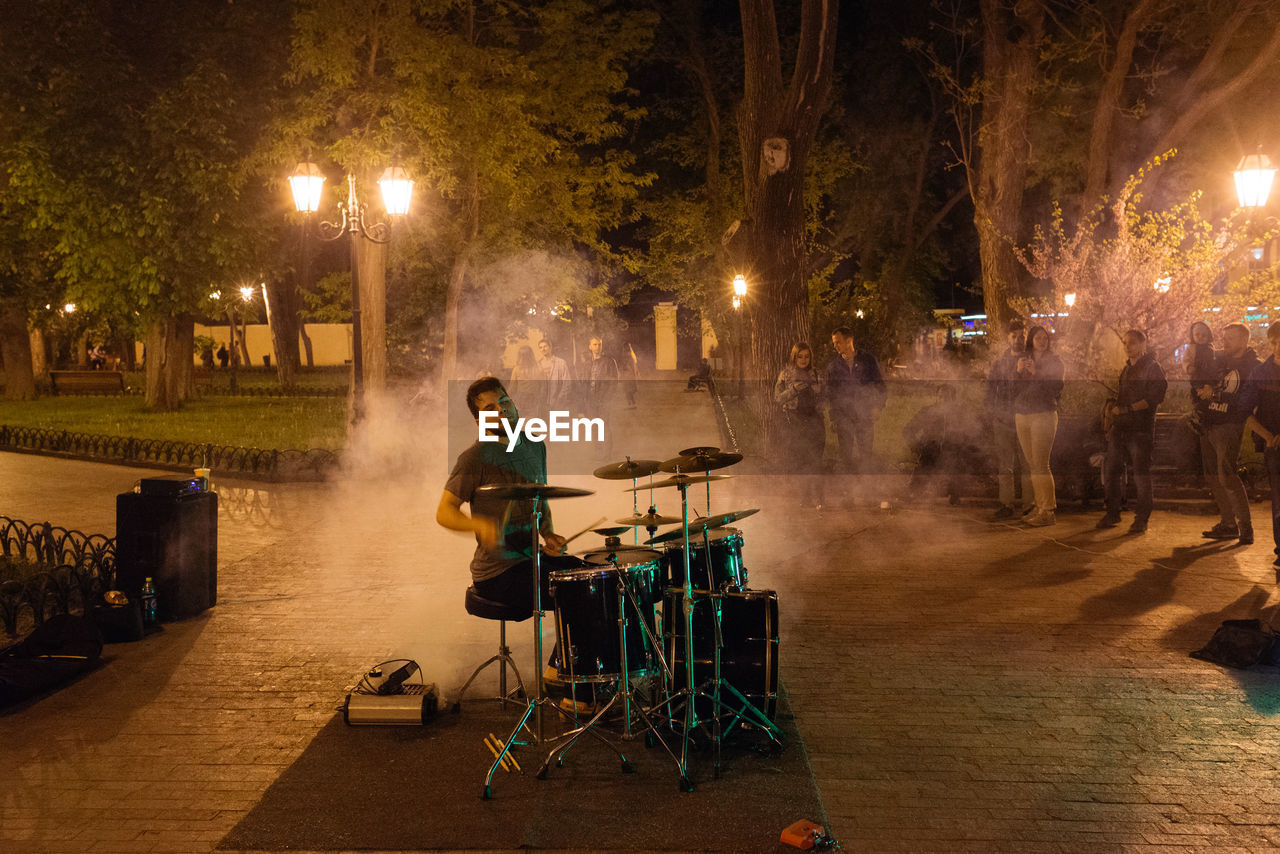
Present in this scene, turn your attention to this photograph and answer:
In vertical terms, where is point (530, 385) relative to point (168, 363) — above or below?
below

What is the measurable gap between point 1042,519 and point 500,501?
7.18 metres

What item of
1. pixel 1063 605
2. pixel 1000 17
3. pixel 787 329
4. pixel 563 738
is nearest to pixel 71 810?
pixel 563 738

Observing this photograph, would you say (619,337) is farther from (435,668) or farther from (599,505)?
(435,668)

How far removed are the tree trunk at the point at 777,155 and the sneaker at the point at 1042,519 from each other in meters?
4.70

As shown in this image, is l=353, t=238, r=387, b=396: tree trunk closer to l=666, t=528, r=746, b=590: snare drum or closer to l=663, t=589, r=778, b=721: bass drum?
l=666, t=528, r=746, b=590: snare drum

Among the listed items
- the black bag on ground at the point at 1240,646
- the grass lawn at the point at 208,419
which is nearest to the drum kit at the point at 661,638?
the black bag on ground at the point at 1240,646

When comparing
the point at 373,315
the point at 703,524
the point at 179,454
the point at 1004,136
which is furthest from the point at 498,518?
the point at 1004,136

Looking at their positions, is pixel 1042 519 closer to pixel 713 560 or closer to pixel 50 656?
pixel 713 560

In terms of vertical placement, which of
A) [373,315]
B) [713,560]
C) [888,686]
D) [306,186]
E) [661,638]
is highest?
[306,186]

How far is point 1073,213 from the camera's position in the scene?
34.0 m

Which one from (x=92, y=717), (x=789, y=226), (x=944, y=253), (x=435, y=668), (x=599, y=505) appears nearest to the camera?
(x=92, y=717)

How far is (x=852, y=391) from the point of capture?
1134cm

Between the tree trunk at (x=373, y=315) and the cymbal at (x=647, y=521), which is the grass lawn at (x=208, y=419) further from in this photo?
the cymbal at (x=647, y=521)

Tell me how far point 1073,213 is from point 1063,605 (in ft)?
99.1
